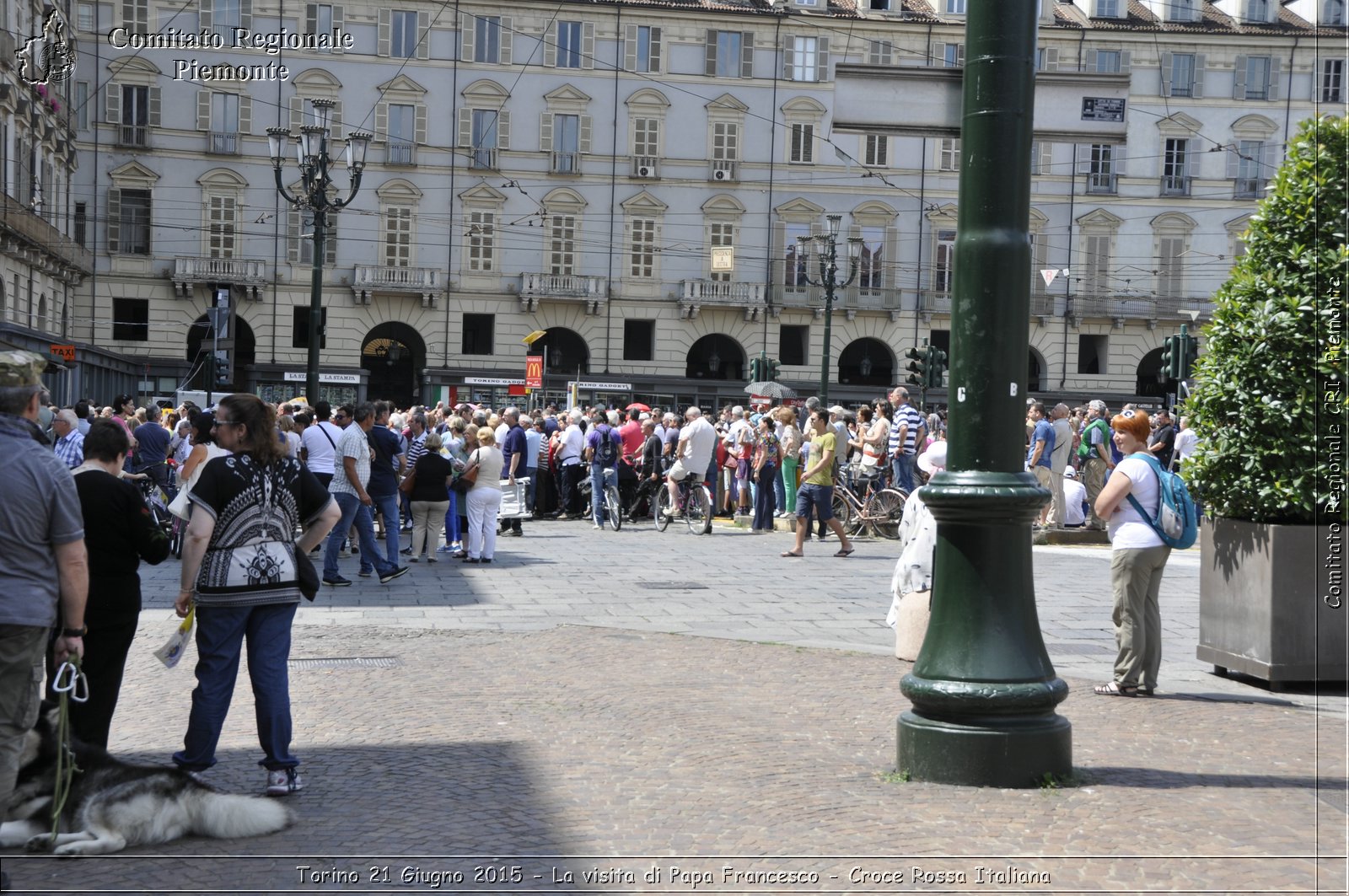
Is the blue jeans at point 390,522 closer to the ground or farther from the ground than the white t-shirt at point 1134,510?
closer to the ground

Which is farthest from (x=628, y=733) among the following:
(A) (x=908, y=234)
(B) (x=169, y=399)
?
(A) (x=908, y=234)

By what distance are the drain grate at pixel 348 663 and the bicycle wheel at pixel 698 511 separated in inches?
434

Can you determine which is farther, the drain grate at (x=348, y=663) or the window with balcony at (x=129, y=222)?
the window with balcony at (x=129, y=222)

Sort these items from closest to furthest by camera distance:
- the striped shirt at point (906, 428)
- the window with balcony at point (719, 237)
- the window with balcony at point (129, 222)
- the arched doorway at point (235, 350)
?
the striped shirt at point (906, 428), the window with balcony at point (129, 222), the arched doorway at point (235, 350), the window with balcony at point (719, 237)

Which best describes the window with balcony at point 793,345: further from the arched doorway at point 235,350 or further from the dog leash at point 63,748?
the dog leash at point 63,748

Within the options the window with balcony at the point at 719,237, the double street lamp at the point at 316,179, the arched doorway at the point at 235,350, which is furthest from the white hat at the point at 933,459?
the window with balcony at the point at 719,237

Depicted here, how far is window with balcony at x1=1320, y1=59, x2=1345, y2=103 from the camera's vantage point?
5238 centimetres

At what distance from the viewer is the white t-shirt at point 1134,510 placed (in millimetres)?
8109

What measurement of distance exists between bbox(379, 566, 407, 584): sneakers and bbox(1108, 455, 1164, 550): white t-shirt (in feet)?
25.6

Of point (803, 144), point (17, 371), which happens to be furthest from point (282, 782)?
point (803, 144)

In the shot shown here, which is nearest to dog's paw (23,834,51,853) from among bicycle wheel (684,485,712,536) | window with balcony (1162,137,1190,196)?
bicycle wheel (684,485,712,536)

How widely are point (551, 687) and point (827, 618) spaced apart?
382 cm

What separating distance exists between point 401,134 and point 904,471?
112ft

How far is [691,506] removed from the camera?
2100cm
